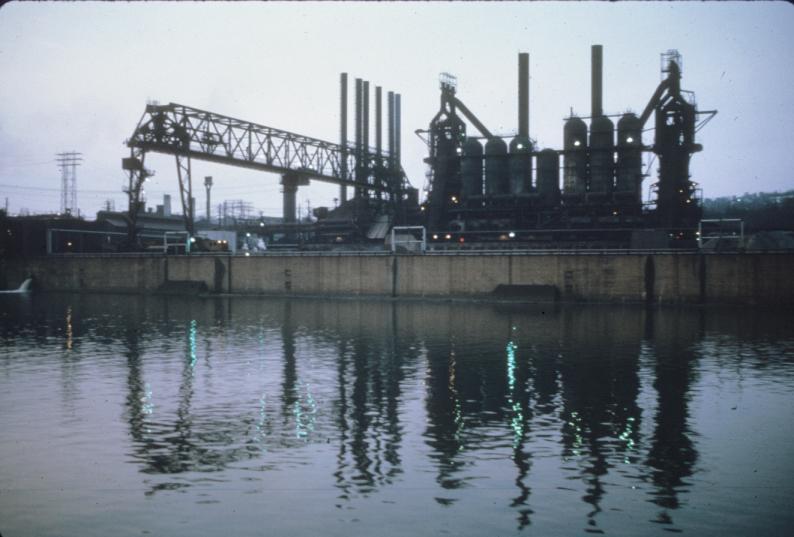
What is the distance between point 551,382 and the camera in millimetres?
21531

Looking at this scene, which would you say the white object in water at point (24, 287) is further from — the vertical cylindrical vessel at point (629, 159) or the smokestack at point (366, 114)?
the vertical cylindrical vessel at point (629, 159)

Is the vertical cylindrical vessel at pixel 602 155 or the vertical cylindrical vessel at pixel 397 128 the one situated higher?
the vertical cylindrical vessel at pixel 397 128

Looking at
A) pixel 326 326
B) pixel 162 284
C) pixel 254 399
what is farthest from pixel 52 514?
pixel 162 284

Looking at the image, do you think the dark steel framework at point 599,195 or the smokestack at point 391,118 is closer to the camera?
the dark steel framework at point 599,195

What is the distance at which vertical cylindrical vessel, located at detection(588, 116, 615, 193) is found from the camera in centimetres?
7150

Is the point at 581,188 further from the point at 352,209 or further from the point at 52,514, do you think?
the point at 52,514

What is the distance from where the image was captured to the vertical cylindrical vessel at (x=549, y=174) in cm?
7469

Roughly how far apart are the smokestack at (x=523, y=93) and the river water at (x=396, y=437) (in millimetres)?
68653

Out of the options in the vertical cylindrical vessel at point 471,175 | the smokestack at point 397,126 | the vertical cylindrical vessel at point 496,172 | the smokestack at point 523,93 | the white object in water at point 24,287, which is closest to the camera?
the white object in water at point 24,287

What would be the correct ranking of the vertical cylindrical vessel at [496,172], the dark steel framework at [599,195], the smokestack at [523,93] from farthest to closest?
the smokestack at [523,93] → the vertical cylindrical vessel at [496,172] → the dark steel framework at [599,195]

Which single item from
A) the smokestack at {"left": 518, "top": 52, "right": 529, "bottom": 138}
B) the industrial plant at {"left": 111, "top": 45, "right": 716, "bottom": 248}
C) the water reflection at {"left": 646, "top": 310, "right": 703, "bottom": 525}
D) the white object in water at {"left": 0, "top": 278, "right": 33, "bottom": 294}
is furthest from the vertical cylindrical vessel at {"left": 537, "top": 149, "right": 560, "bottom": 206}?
the white object in water at {"left": 0, "top": 278, "right": 33, "bottom": 294}

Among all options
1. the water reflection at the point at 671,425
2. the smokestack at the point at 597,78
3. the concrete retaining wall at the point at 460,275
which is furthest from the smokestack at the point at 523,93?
the water reflection at the point at 671,425

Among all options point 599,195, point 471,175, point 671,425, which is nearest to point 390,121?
point 471,175

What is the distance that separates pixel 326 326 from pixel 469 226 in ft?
129
